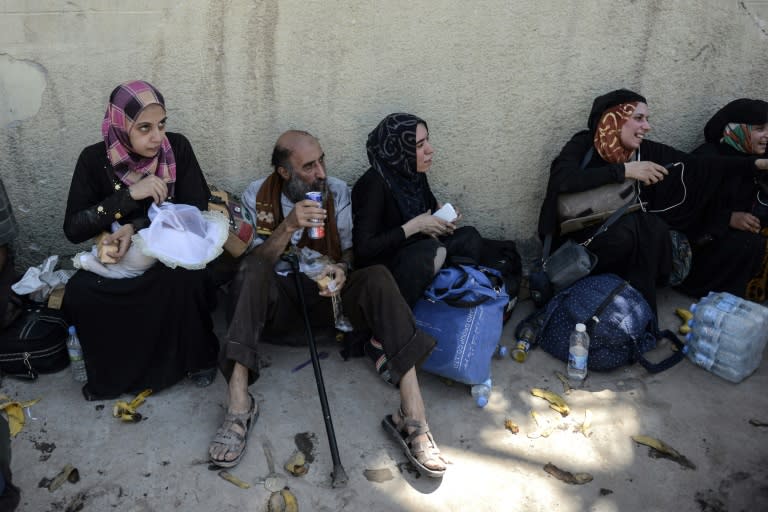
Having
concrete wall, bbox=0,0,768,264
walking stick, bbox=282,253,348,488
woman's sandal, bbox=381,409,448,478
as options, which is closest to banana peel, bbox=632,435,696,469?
woman's sandal, bbox=381,409,448,478

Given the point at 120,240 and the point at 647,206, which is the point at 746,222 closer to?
the point at 647,206

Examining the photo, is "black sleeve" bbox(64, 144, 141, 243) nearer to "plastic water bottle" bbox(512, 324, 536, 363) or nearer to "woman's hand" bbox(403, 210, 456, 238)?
"woman's hand" bbox(403, 210, 456, 238)

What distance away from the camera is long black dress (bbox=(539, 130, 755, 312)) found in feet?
13.1

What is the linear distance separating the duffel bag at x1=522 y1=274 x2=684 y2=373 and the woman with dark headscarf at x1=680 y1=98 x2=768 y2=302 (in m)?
0.68

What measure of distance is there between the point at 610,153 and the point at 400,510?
98.3 inches

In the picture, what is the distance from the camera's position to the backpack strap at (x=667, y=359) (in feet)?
12.0

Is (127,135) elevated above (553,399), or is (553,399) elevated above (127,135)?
(127,135)

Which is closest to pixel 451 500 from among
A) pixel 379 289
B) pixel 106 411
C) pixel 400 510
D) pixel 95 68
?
pixel 400 510

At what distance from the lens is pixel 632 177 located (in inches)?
158

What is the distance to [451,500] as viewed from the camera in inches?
112

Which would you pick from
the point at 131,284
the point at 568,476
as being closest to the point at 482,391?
the point at 568,476

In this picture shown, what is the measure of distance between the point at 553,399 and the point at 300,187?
1.72m

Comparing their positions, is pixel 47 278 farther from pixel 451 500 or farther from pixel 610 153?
pixel 610 153

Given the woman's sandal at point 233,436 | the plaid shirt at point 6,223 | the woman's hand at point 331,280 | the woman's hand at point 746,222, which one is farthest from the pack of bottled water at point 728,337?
the plaid shirt at point 6,223
